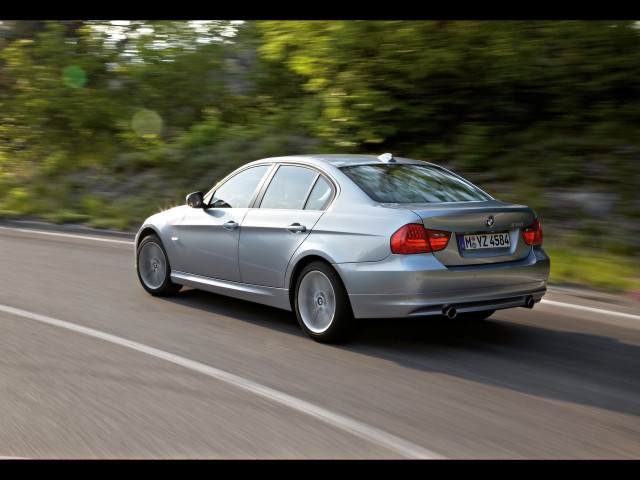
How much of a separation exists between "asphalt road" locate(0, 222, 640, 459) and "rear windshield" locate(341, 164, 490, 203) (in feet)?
3.40

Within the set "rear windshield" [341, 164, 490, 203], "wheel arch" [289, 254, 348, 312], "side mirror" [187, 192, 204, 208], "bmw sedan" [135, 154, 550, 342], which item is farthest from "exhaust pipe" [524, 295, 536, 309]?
"side mirror" [187, 192, 204, 208]

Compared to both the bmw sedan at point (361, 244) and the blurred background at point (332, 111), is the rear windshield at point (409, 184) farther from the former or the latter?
the blurred background at point (332, 111)

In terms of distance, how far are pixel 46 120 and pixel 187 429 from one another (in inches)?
730

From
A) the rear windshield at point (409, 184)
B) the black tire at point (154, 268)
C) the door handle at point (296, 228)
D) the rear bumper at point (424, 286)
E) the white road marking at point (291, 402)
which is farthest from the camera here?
A: the black tire at point (154, 268)

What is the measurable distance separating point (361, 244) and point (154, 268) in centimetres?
319

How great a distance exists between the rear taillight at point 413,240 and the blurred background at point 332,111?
3.47 m

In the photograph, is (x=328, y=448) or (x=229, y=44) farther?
(x=229, y=44)

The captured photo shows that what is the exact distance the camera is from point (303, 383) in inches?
202

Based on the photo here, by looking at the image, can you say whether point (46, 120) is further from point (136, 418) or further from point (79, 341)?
point (136, 418)

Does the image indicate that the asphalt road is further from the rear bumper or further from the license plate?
the license plate

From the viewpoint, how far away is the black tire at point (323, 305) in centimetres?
600

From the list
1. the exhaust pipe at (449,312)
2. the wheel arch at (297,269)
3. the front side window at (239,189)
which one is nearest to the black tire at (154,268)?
the front side window at (239,189)
